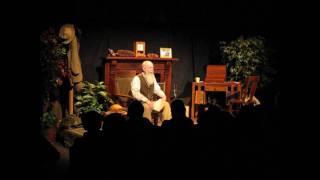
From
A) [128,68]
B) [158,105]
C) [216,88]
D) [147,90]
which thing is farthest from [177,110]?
[216,88]

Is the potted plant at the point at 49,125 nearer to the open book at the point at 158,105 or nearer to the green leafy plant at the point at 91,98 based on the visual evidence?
the green leafy plant at the point at 91,98

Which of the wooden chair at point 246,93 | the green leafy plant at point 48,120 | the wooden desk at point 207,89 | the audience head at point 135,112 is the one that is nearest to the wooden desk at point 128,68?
the wooden desk at point 207,89

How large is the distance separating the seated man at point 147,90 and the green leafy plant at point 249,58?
6.78 feet

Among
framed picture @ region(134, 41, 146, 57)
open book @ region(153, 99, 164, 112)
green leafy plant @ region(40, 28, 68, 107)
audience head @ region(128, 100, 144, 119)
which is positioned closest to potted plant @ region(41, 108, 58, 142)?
green leafy plant @ region(40, 28, 68, 107)

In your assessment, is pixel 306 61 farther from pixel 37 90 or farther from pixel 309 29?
pixel 37 90

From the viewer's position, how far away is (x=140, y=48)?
7492 mm

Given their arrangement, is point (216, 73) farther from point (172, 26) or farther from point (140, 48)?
point (140, 48)

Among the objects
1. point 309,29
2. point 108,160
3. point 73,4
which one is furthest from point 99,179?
point 73,4

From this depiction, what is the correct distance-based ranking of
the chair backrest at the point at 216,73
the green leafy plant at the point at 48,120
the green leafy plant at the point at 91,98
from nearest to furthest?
the green leafy plant at the point at 48,120
the green leafy plant at the point at 91,98
the chair backrest at the point at 216,73

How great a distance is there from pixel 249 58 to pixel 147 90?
2414 mm

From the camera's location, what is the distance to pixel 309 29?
3098 mm

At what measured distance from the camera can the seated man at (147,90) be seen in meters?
6.36

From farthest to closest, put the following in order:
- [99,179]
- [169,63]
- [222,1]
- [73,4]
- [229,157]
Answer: [222,1] → [169,63] → [73,4] → [229,157] → [99,179]

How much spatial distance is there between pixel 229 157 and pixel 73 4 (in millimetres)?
5008
